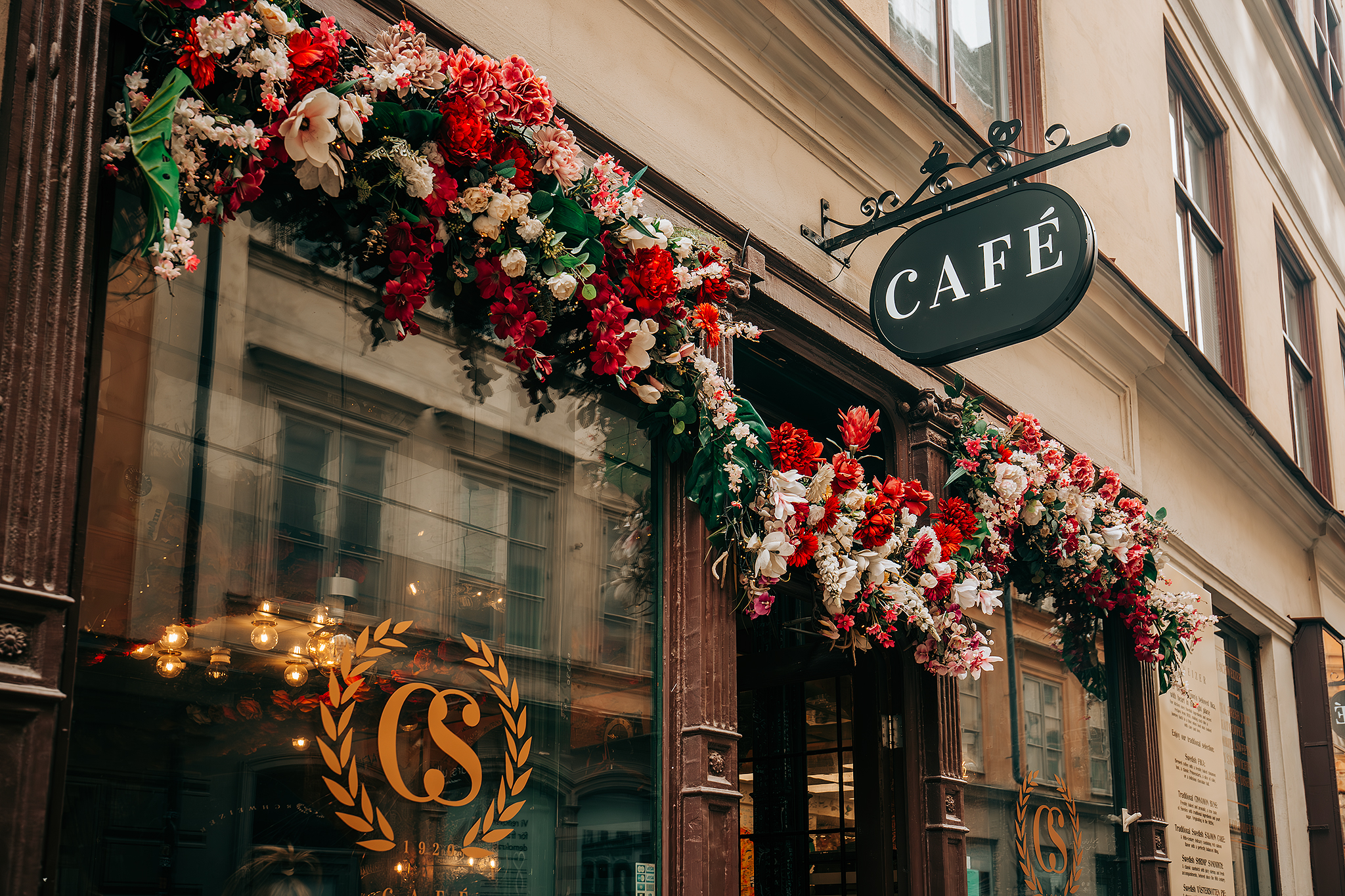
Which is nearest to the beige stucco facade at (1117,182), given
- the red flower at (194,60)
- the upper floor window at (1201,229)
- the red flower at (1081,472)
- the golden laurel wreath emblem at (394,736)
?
the upper floor window at (1201,229)

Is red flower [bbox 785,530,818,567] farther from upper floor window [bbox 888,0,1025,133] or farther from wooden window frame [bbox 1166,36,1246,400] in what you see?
wooden window frame [bbox 1166,36,1246,400]

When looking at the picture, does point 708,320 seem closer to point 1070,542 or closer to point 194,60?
point 194,60

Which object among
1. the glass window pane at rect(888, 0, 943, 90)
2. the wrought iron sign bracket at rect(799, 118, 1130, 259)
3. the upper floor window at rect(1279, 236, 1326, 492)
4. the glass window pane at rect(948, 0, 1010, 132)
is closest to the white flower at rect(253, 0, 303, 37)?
the wrought iron sign bracket at rect(799, 118, 1130, 259)

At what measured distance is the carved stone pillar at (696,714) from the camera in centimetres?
366

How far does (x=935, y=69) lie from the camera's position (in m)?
6.24

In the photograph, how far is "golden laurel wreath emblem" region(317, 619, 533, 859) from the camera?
9.26 ft

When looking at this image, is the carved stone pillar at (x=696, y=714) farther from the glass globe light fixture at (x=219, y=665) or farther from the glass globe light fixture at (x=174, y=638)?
the glass globe light fixture at (x=174, y=638)

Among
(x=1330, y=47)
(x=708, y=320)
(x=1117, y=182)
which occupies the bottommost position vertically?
(x=708, y=320)

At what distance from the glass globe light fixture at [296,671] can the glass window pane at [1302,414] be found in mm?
11490

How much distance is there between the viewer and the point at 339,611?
2.91m

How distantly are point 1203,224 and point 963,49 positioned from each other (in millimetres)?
4352

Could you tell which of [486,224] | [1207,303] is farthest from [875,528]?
[1207,303]

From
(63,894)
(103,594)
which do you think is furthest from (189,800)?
(103,594)

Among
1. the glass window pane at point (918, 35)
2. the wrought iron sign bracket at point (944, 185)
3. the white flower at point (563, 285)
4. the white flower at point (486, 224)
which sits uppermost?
the glass window pane at point (918, 35)
